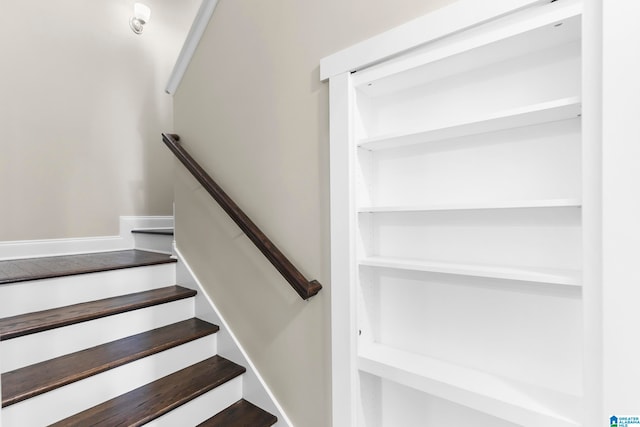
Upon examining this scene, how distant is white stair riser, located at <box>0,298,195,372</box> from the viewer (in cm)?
130

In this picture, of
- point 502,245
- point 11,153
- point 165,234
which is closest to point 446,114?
point 502,245

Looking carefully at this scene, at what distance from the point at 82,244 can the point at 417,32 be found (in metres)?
2.83

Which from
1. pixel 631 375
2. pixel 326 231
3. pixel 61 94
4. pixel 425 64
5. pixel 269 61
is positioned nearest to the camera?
pixel 631 375

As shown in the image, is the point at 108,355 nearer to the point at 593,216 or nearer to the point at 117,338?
the point at 117,338

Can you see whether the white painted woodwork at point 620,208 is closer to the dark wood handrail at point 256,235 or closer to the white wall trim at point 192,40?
the dark wood handrail at point 256,235

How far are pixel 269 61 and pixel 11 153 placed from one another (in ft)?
6.88

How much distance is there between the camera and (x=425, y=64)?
1.03 m

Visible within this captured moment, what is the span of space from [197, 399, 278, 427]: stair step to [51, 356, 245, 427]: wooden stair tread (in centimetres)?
15

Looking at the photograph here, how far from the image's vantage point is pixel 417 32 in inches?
40.9

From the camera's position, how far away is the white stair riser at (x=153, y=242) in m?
2.69

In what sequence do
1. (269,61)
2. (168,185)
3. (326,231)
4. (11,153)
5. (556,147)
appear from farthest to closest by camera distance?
(168,185) < (11,153) < (269,61) < (326,231) < (556,147)

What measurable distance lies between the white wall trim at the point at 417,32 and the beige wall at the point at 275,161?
0.17 feet

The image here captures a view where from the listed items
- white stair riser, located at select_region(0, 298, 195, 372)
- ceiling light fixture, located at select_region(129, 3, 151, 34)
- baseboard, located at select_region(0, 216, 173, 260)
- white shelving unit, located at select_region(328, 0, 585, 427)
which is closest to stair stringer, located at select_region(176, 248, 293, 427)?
white stair riser, located at select_region(0, 298, 195, 372)

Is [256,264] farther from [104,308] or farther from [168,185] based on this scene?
[168,185]
